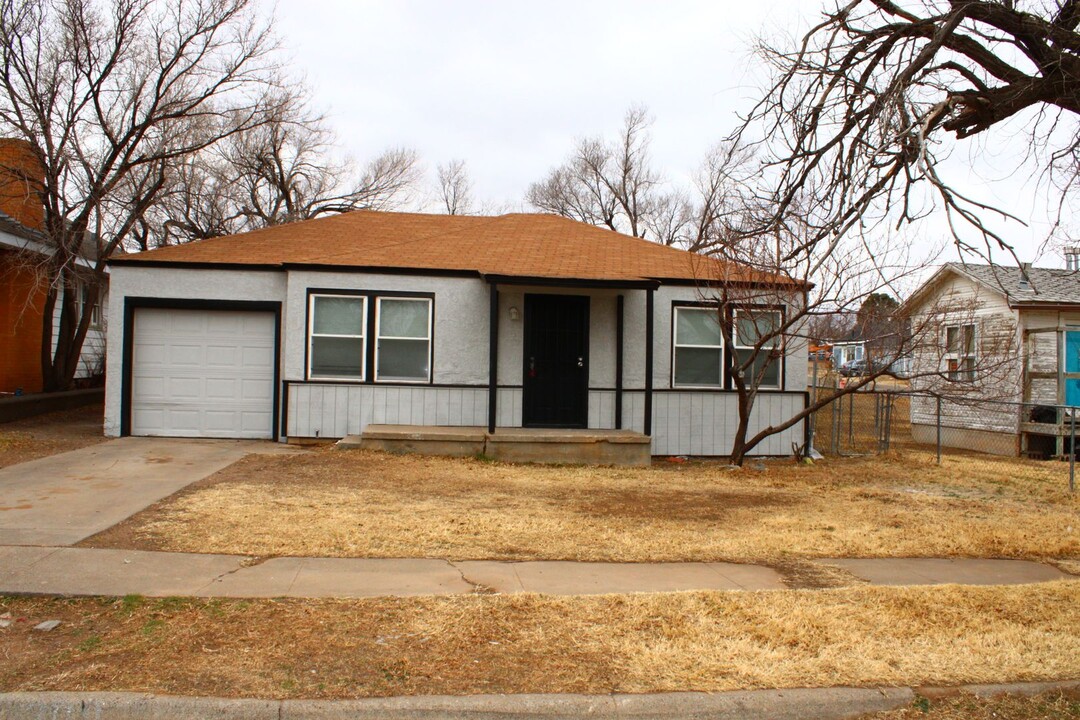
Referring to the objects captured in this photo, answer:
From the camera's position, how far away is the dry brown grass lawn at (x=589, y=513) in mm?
7137

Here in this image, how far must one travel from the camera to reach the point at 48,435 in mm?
13672

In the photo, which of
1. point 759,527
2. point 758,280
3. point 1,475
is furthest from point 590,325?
point 1,475

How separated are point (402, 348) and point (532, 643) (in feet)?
31.4

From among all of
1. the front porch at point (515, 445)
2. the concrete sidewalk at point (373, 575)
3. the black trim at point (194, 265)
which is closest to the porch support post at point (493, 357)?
the front porch at point (515, 445)

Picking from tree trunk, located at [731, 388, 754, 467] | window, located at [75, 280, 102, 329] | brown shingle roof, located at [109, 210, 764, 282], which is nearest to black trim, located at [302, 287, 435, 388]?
brown shingle roof, located at [109, 210, 764, 282]

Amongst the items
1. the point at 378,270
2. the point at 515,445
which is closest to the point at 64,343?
the point at 378,270

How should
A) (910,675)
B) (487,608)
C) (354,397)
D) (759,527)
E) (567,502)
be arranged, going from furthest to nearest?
(354,397)
(567,502)
(759,527)
(487,608)
(910,675)

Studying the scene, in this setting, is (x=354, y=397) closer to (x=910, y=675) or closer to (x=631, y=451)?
(x=631, y=451)

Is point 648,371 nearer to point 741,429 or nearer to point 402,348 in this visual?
point 741,429

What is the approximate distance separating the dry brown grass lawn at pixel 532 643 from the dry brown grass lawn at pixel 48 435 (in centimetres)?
729

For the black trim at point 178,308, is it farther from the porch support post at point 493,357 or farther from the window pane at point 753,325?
the window pane at point 753,325

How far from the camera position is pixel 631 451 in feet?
42.1

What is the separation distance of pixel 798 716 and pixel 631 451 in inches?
342

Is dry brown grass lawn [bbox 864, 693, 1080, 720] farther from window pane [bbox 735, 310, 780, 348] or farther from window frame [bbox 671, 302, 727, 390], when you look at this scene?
window frame [bbox 671, 302, 727, 390]
